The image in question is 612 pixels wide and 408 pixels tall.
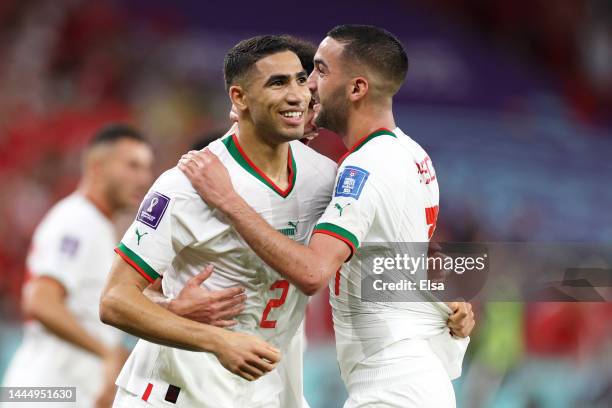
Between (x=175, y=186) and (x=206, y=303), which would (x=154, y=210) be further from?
(x=206, y=303)

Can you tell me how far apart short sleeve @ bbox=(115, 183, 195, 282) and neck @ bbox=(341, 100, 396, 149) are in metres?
0.84

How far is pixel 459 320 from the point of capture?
4070 mm

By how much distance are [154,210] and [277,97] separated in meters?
0.68

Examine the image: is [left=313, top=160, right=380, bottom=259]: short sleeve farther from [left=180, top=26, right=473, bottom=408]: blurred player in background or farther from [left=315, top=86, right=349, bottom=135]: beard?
[left=315, top=86, right=349, bottom=135]: beard

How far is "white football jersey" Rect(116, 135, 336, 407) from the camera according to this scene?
3643mm

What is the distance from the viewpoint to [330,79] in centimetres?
418

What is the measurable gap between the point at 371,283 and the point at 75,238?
10.8 feet

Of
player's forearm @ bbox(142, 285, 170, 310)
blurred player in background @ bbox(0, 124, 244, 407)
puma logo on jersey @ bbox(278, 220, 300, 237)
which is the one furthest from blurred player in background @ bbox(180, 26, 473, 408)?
blurred player in background @ bbox(0, 124, 244, 407)

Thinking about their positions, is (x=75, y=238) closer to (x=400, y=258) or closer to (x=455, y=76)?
(x=400, y=258)

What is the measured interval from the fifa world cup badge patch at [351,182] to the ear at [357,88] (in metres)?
0.46

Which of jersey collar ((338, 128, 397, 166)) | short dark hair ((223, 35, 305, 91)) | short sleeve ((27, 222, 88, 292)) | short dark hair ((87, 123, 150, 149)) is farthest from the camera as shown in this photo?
short dark hair ((87, 123, 150, 149))

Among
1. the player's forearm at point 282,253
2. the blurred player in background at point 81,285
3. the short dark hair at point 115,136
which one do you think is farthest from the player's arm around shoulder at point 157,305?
the short dark hair at point 115,136

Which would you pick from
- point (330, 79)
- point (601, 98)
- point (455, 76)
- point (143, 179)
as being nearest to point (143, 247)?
point (330, 79)

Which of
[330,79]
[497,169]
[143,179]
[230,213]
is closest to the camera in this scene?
[230,213]
